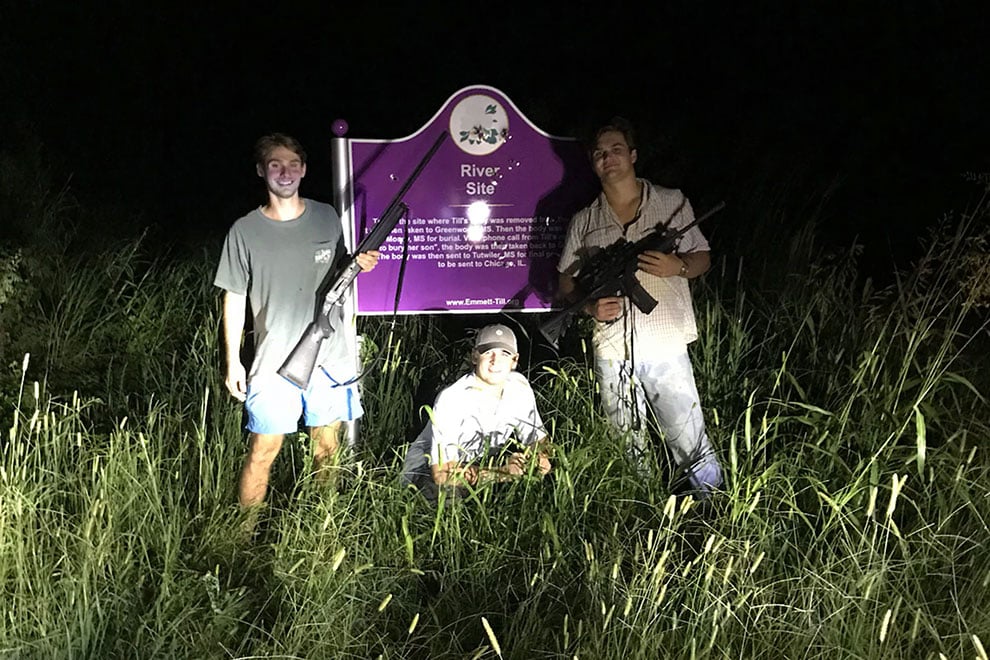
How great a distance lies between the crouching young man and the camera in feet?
12.5

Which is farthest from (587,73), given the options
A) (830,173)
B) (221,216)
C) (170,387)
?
(170,387)

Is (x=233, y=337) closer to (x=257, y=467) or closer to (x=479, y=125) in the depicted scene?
(x=257, y=467)

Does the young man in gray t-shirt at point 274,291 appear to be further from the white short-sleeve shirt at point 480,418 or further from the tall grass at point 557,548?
the white short-sleeve shirt at point 480,418

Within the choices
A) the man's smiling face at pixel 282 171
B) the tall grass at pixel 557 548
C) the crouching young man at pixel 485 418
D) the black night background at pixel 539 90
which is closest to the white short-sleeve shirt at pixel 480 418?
the crouching young man at pixel 485 418

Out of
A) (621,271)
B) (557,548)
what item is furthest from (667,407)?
(557,548)

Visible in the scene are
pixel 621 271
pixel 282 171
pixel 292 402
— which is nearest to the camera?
pixel 282 171

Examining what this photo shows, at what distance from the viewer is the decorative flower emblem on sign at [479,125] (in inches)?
171

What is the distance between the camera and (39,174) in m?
6.89

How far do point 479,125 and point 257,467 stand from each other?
1.83 meters

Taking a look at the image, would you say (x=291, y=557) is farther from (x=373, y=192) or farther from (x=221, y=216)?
(x=221, y=216)

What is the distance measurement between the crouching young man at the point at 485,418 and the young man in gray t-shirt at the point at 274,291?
0.46 m

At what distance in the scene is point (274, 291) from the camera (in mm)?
3576

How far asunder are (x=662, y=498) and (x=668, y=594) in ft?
1.70

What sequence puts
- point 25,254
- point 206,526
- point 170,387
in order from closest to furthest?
point 206,526
point 170,387
point 25,254
